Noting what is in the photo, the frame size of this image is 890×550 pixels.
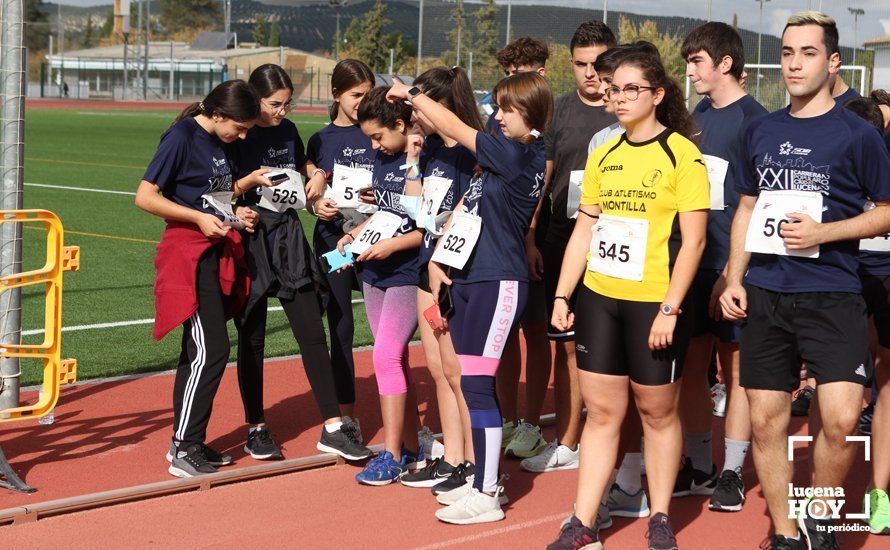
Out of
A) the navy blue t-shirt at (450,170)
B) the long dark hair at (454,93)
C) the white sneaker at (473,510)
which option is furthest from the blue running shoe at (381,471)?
the long dark hair at (454,93)

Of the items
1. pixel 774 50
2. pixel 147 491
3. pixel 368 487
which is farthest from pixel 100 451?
pixel 774 50

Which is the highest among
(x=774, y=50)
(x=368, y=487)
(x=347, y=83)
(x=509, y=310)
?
(x=774, y=50)

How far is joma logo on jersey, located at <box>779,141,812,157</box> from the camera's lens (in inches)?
182

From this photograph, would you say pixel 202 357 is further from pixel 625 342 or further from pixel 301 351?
pixel 625 342

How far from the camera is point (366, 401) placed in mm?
7547

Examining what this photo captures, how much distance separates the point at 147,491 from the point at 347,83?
8.18 ft

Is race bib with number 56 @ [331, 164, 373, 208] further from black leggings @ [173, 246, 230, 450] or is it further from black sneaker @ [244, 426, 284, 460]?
black sneaker @ [244, 426, 284, 460]

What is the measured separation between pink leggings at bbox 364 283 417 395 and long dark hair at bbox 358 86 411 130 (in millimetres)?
871

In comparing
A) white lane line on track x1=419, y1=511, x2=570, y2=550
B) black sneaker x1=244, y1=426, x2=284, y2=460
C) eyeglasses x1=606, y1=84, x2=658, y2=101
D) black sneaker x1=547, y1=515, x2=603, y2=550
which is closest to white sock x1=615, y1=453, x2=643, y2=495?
white lane line on track x1=419, y1=511, x2=570, y2=550

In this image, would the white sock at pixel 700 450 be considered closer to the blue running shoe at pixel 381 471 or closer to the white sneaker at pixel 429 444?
the white sneaker at pixel 429 444

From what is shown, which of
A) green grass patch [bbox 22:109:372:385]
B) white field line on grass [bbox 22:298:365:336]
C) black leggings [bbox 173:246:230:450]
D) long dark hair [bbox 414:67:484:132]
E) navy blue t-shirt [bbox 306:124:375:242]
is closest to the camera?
long dark hair [bbox 414:67:484:132]

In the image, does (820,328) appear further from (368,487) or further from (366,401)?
(366,401)

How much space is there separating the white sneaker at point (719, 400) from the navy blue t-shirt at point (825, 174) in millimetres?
2837

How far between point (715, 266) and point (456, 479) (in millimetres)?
1660
